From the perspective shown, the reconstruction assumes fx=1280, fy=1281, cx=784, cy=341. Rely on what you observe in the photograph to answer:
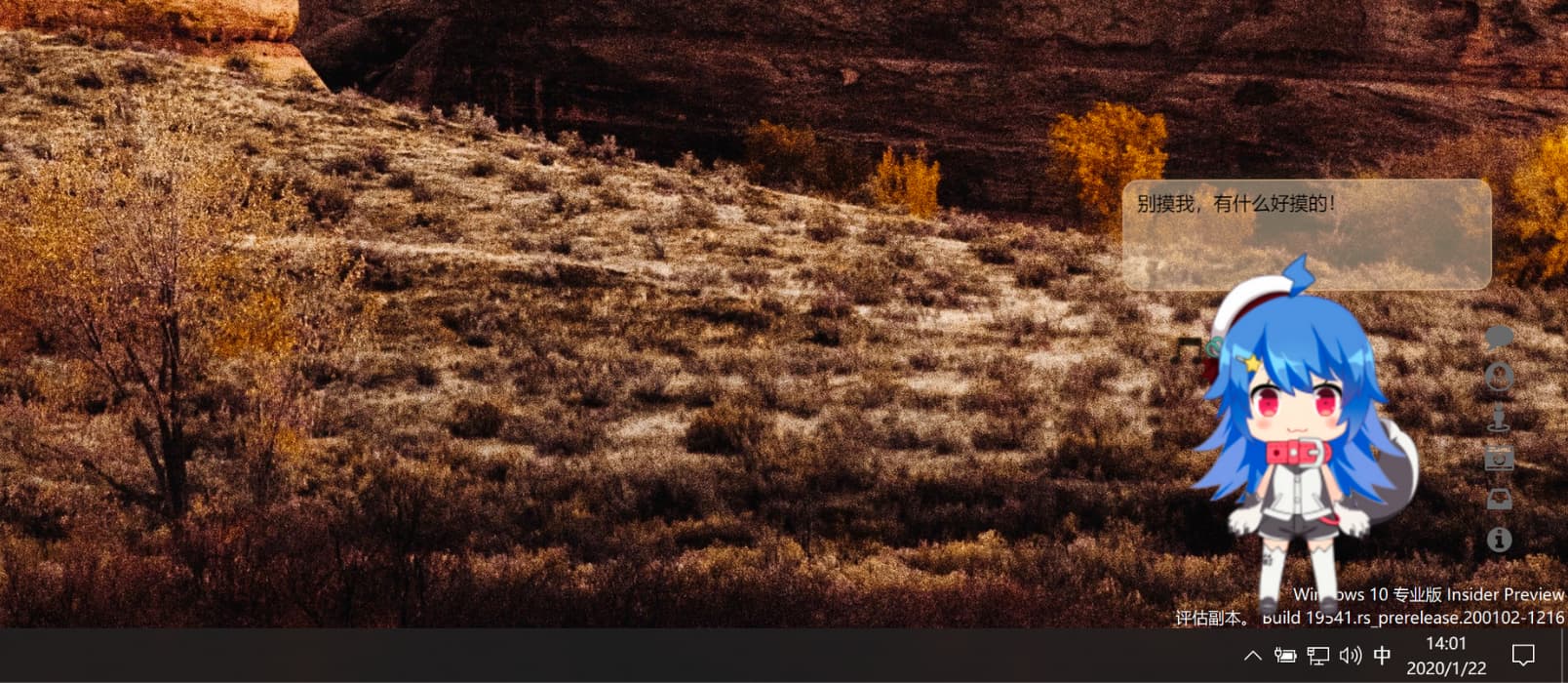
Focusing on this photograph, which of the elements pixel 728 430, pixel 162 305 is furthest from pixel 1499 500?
pixel 162 305

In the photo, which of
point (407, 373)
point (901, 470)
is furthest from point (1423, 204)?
point (407, 373)

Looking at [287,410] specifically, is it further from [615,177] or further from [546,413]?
[615,177]

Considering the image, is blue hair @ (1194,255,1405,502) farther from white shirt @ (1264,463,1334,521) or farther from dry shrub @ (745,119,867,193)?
dry shrub @ (745,119,867,193)

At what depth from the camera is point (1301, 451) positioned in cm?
563

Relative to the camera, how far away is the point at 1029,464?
9289 millimetres

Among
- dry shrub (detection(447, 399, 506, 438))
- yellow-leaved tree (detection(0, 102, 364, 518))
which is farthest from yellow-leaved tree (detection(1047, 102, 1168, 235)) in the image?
yellow-leaved tree (detection(0, 102, 364, 518))

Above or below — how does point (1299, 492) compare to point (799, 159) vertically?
below

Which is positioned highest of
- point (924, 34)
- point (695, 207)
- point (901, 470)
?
point (924, 34)

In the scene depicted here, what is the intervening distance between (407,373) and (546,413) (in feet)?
5.52

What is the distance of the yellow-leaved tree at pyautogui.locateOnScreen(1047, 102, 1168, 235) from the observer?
3041 cm

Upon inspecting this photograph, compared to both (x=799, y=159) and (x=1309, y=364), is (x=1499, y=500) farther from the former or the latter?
(x=799, y=159)

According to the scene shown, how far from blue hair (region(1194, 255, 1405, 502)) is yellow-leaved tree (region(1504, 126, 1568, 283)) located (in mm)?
14798

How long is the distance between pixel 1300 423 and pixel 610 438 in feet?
18.3

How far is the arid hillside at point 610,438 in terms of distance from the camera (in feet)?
23.4
